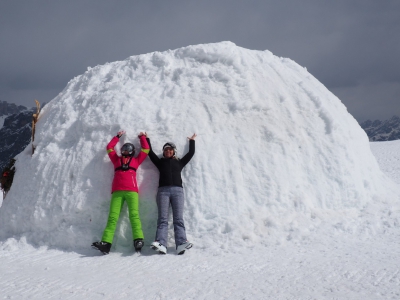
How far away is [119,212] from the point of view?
505cm

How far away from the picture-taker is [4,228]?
5789mm

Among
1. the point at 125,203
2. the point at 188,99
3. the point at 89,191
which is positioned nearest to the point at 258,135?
the point at 188,99

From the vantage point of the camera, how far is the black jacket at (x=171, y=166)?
5183 millimetres

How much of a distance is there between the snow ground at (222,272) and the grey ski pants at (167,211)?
253mm

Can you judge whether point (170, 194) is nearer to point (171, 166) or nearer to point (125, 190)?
point (171, 166)

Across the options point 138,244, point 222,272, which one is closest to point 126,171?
point 138,244

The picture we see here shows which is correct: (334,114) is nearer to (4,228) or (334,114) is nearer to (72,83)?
(72,83)

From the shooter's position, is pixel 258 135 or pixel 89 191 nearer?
pixel 89 191

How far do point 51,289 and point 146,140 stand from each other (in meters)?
2.56

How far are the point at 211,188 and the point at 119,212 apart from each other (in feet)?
4.68

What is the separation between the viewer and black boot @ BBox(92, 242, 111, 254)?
188 inches

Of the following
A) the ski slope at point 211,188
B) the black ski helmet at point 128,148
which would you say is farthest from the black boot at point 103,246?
the black ski helmet at point 128,148

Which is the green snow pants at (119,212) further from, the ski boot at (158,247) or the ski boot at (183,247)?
the ski boot at (183,247)

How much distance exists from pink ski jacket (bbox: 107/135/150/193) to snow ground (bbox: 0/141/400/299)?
943 millimetres
